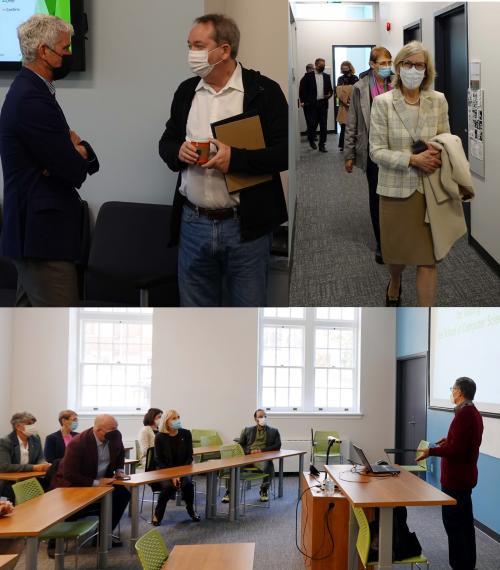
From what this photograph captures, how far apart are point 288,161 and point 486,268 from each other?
870 mm

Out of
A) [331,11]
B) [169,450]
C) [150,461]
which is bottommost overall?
[150,461]

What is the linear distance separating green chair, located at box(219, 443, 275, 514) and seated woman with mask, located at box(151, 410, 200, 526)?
249 millimetres

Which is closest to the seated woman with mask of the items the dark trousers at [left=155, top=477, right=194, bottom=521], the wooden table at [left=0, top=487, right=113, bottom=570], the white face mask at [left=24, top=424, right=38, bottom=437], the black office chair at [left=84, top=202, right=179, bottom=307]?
the dark trousers at [left=155, top=477, right=194, bottom=521]

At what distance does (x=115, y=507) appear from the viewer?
199 inches

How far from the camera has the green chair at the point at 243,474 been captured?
5.08m

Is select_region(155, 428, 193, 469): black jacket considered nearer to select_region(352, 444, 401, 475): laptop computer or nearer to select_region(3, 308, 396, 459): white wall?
select_region(3, 308, 396, 459): white wall

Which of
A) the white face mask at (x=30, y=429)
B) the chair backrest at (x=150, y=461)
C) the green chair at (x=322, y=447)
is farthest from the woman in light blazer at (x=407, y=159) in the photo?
the chair backrest at (x=150, y=461)

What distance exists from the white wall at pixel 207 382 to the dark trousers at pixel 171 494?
0.45 m

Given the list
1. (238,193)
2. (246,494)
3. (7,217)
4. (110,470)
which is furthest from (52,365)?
(238,193)

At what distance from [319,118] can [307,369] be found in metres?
1.99

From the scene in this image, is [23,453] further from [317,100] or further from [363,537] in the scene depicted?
[317,100]

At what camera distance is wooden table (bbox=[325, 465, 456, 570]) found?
4332 mm

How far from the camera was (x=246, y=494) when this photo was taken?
17.1ft

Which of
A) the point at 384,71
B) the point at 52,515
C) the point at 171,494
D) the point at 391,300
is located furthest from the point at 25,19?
the point at 171,494
